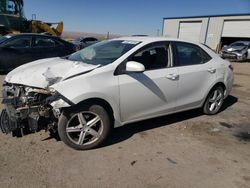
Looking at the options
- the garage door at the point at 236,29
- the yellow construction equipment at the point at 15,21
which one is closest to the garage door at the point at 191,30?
the garage door at the point at 236,29

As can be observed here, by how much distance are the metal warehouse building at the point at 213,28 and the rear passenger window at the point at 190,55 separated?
24138 mm

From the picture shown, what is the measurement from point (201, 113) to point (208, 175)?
101 inches

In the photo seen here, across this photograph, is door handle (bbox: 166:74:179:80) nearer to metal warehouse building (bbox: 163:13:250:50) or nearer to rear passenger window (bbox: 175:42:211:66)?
rear passenger window (bbox: 175:42:211:66)

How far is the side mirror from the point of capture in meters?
3.88

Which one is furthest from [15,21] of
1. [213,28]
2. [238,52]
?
[213,28]

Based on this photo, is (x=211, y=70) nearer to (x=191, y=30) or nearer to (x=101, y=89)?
(x=101, y=89)

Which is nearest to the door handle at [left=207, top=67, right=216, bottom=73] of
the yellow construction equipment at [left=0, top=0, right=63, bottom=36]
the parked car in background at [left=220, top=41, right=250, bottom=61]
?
the yellow construction equipment at [left=0, top=0, right=63, bottom=36]

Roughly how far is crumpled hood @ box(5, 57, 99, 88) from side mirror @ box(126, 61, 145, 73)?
0.48 metres

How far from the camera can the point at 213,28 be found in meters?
31.8

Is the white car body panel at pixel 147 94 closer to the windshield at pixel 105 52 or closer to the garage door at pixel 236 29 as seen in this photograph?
the windshield at pixel 105 52

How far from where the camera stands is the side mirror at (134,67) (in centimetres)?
388

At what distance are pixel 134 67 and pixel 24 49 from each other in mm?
6354

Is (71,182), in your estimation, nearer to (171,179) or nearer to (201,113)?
(171,179)

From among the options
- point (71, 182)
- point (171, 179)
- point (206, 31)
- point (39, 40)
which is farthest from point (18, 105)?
point (206, 31)
